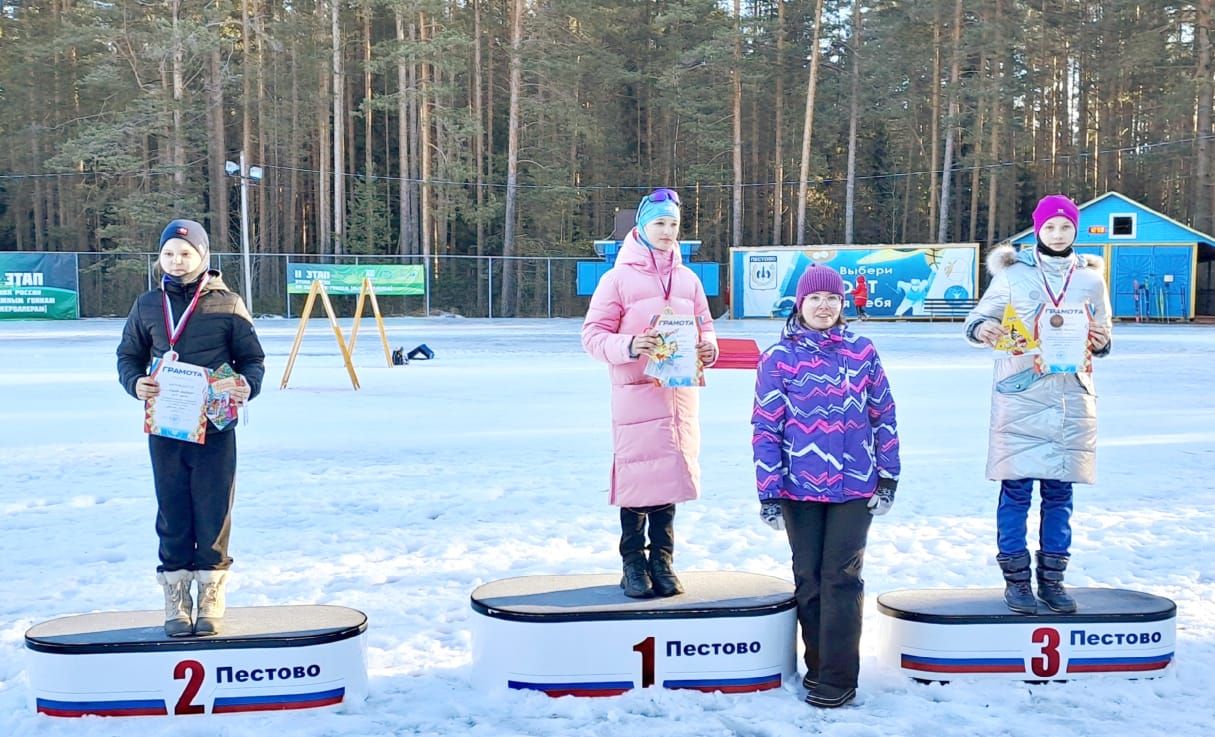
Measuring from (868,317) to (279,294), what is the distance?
63.2 feet

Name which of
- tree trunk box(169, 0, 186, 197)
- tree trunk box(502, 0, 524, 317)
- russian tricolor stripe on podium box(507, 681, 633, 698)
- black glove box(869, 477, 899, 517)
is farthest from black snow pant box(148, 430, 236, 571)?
tree trunk box(169, 0, 186, 197)

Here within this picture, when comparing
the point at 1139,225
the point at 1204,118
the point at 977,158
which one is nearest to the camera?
the point at 1139,225

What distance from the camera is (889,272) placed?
33.1 metres

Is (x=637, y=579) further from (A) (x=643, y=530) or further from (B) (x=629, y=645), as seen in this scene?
(B) (x=629, y=645)

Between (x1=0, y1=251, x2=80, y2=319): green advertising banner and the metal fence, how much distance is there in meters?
1.39

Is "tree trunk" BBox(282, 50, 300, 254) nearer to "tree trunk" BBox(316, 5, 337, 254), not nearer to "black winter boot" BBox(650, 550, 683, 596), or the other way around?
"tree trunk" BBox(316, 5, 337, 254)

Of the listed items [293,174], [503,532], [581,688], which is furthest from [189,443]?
[293,174]

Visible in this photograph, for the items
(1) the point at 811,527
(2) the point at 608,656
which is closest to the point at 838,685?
(1) the point at 811,527

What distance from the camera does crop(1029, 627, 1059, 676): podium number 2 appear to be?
4.01 meters

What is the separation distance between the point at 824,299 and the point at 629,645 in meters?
1.39

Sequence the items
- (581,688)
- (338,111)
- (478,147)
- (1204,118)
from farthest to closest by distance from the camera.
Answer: (478,147)
(338,111)
(1204,118)
(581,688)

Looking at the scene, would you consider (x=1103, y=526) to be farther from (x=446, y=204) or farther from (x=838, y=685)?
(x=446, y=204)

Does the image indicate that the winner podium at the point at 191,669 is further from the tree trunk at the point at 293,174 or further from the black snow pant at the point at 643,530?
the tree trunk at the point at 293,174

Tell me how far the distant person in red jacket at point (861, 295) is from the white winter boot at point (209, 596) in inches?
1152
